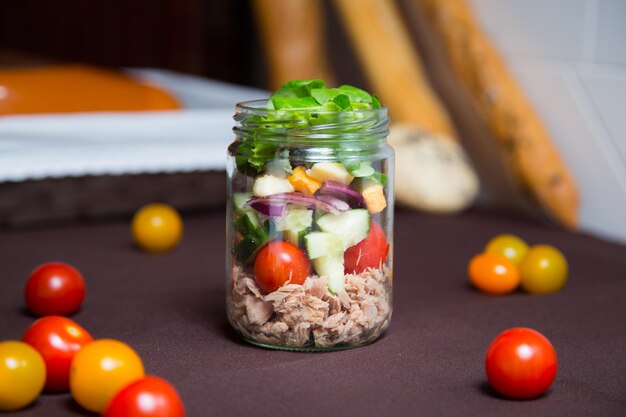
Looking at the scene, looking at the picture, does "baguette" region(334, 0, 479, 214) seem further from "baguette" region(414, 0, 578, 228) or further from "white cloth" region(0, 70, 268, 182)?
"white cloth" region(0, 70, 268, 182)

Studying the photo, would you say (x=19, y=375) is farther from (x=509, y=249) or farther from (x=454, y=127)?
(x=454, y=127)

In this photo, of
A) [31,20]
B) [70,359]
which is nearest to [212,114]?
[70,359]

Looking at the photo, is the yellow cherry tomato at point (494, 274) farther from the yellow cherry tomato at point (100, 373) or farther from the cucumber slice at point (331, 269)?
the yellow cherry tomato at point (100, 373)

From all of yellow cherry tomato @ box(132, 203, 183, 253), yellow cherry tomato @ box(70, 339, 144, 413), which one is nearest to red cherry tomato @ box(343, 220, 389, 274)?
yellow cherry tomato @ box(70, 339, 144, 413)

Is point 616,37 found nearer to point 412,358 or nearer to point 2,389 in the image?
point 412,358

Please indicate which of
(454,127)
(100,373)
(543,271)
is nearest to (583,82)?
(454,127)

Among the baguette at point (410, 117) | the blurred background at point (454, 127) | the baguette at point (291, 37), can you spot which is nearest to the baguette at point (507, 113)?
the blurred background at point (454, 127)
